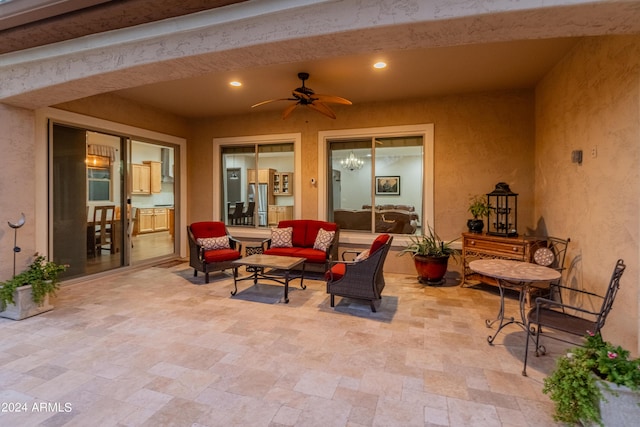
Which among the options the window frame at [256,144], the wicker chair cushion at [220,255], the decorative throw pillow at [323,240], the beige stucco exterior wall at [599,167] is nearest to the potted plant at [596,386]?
the beige stucco exterior wall at [599,167]

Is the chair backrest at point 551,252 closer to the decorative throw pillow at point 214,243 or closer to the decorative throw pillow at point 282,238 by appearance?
the decorative throw pillow at point 282,238

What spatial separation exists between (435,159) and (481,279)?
2.07m

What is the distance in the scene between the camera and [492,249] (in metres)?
4.35

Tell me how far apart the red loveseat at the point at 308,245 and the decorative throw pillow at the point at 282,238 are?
55 millimetres

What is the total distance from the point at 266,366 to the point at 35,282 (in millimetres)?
2995

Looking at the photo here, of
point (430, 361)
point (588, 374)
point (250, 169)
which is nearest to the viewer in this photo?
point (588, 374)

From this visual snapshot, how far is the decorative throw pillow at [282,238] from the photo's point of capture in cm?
548

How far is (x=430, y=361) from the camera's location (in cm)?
258

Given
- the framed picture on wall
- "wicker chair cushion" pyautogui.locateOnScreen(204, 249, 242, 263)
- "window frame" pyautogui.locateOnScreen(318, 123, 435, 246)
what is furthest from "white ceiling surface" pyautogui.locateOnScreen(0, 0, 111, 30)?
the framed picture on wall

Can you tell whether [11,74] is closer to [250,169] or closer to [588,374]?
[250,169]

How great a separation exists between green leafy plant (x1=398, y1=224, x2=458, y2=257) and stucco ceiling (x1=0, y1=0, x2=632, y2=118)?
93.1 inches

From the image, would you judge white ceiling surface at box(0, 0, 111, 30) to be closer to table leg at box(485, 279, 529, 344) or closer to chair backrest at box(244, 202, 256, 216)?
table leg at box(485, 279, 529, 344)

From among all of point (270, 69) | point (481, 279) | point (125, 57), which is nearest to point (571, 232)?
point (481, 279)

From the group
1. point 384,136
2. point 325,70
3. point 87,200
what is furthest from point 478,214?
point 87,200
